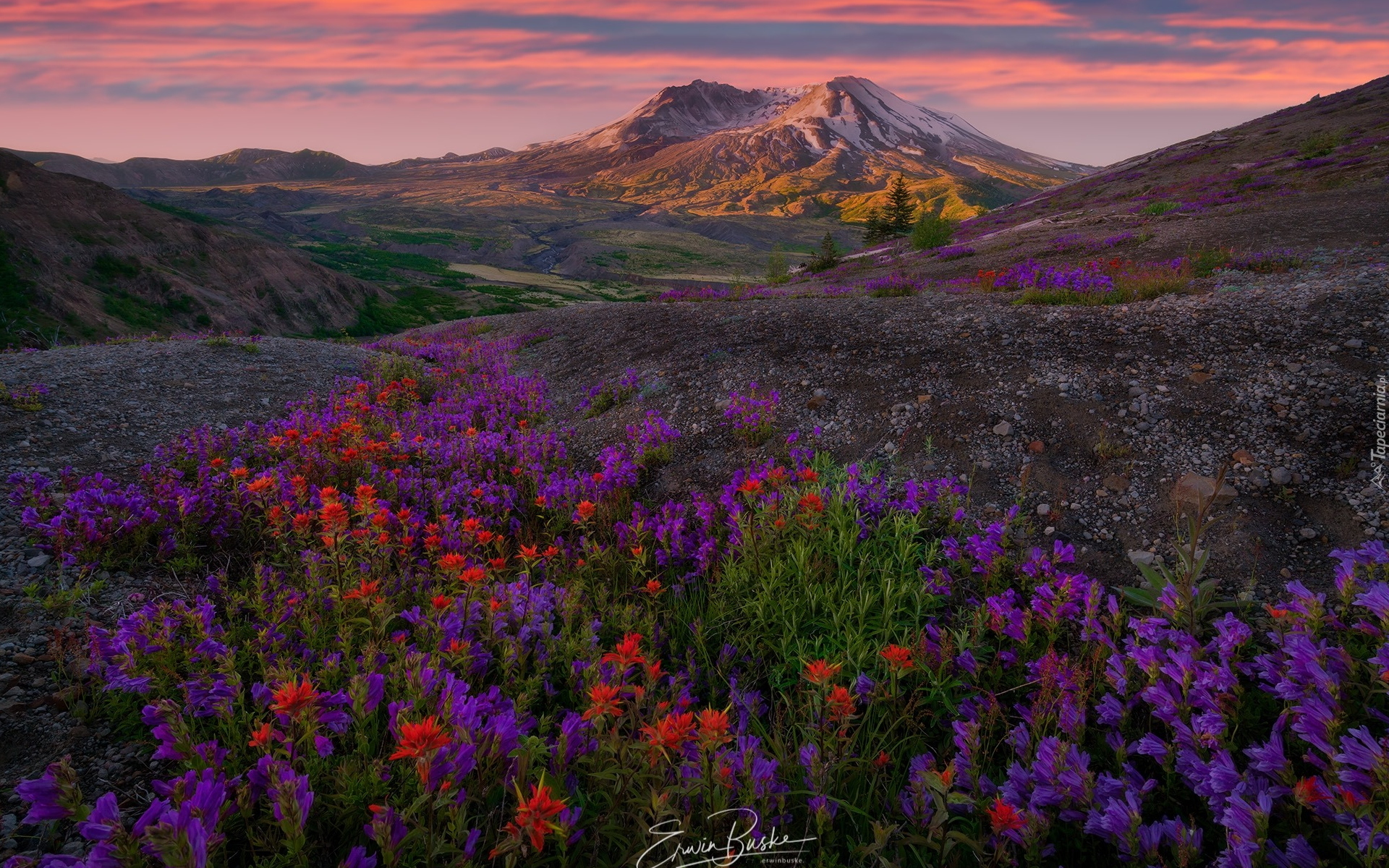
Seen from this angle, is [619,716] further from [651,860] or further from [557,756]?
[651,860]

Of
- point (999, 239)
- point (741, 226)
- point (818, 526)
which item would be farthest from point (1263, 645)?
point (741, 226)

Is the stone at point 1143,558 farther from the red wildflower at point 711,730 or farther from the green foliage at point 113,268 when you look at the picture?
the green foliage at point 113,268

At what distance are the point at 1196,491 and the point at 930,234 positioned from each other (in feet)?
98.3

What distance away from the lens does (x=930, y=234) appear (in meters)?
30.5

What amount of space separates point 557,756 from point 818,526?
2497 millimetres

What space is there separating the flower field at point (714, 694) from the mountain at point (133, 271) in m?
22.9

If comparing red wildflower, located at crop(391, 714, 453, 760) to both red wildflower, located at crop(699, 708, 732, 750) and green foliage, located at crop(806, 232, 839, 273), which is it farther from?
Result: green foliage, located at crop(806, 232, 839, 273)

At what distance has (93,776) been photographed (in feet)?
7.51

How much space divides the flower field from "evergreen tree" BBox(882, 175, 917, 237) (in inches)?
1685

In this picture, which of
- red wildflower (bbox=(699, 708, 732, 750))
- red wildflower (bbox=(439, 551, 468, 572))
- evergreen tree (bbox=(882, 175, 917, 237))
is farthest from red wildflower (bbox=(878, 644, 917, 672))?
evergreen tree (bbox=(882, 175, 917, 237))

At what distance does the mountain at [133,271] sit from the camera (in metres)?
20.0

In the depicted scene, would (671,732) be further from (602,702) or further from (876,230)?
(876,230)

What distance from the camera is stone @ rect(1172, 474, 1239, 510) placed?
13.4ft

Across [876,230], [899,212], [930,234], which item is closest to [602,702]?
[930,234]
